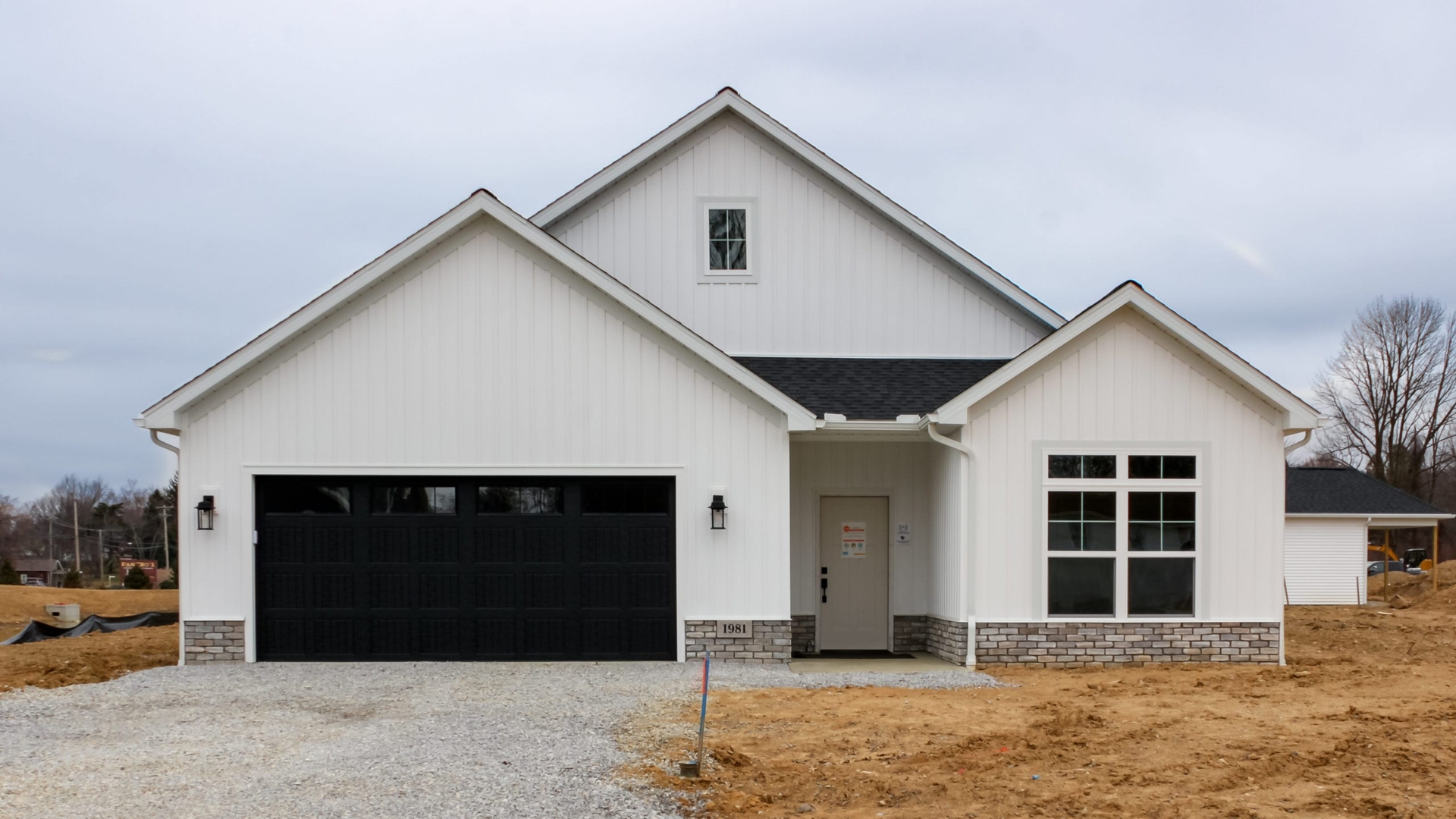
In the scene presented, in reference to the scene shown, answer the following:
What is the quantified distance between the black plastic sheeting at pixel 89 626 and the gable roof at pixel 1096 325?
50.0 feet

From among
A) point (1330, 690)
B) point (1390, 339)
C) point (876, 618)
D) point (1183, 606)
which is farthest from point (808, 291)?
point (1390, 339)

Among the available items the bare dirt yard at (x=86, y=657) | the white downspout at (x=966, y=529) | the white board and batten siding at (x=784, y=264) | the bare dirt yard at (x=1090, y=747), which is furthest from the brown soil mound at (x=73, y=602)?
the bare dirt yard at (x=1090, y=747)

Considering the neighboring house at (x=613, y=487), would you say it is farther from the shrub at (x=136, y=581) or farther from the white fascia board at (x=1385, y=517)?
the shrub at (x=136, y=581)

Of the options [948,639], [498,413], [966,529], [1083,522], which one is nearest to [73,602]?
[498,413]

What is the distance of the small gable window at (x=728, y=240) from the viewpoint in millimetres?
14820

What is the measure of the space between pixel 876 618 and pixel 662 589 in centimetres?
324

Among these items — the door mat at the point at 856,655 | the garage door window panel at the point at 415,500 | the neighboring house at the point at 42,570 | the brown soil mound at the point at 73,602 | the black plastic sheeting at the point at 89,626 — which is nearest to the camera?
the garage door window panel at the point at 415,500

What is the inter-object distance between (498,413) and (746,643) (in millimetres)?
3904

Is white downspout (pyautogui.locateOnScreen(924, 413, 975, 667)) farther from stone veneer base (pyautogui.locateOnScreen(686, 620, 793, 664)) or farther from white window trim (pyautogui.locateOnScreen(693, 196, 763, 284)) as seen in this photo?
white window trim (pyautogui.locateOnScreen(693, 196, 763, 284))

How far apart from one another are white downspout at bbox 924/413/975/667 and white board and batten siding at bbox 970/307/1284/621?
0.08 meters

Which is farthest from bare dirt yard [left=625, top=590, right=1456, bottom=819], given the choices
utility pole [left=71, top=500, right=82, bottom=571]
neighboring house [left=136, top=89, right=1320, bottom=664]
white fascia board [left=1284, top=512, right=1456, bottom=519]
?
utility pole [left=71, top=500, right=82, bottom=571]

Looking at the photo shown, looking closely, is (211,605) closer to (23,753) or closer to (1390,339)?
(23,753)

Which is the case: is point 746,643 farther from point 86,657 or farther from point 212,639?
point 86,657

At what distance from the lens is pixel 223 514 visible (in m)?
12.3
